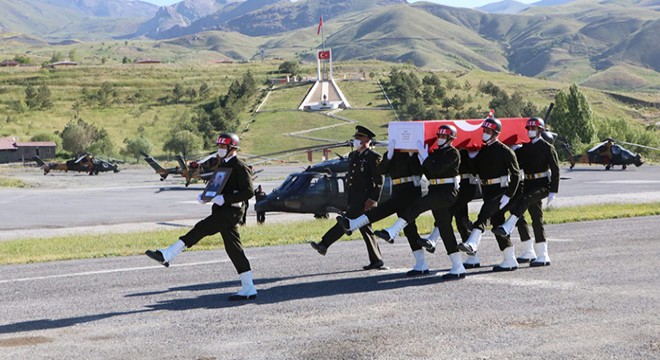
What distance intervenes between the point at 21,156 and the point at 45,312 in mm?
78747

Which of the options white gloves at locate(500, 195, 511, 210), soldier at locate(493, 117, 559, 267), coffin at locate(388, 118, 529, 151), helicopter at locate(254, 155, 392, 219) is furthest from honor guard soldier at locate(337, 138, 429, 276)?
helicopter at locate(254, 155, 392, 219)

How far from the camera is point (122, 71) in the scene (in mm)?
128000

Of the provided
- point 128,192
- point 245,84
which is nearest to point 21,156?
point 245,84

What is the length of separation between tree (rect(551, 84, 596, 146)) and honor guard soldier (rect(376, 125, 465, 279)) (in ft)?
219

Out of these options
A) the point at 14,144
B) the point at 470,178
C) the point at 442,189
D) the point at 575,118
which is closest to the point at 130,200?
the point at 470,178

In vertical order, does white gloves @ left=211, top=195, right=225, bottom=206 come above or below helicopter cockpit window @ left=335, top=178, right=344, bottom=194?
above

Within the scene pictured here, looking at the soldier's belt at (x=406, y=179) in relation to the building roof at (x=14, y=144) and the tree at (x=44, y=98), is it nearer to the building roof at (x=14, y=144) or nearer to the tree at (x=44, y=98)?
the building roof at (x=14, y=144)

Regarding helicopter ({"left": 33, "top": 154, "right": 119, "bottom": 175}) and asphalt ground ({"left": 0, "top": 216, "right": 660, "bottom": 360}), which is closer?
asphalt ground ({"left": 0, "top": 216, "right": 660, "bottom": 360})

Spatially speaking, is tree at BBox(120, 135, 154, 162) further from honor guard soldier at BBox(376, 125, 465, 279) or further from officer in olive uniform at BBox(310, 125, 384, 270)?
honor guard soldier at BBox(376, 125, 465, 279)

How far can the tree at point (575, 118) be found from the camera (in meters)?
76.6

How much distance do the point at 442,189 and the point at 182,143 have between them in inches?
2841

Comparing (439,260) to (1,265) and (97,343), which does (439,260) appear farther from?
(1,265)

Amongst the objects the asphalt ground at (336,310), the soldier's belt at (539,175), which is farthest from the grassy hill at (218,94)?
the soldier's belt at (539,175)

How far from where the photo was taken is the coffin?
480 inches
